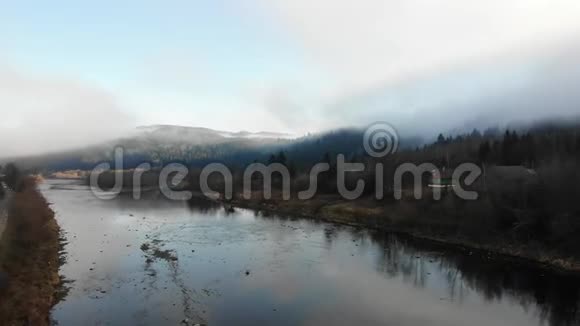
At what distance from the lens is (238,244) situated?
33.3 metres

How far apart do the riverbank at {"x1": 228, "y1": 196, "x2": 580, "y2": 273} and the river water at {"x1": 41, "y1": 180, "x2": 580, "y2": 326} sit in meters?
2.25

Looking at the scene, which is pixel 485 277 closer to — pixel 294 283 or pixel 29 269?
pixel 294 283

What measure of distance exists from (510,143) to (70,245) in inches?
2600

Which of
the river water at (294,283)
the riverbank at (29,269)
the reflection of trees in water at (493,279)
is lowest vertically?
the reflection of trees in water at (493,279)

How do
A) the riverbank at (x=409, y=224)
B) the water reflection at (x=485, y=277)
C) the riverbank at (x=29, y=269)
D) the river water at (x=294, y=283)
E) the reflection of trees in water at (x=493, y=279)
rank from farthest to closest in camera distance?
the riverbank at (x=409, y=224) < the water reflection at (x=485, y=277) < the reflection of trees in water at (x=493, y=279) < the river water at (x=294, y=283) < the riverbank at (x=29, y=269)

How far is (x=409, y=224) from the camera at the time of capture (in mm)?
41750

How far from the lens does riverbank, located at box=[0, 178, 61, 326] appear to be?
709 inches

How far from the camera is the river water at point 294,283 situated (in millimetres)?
18172

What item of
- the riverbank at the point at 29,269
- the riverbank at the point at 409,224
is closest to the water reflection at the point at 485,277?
the riverbank at the point at 409,224

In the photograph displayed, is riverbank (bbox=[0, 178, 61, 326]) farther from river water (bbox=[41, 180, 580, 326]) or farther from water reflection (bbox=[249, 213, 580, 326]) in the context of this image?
water reflection (bbox=[249, 213, 580, 326])

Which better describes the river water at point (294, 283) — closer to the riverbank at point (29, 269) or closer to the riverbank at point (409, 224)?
the riverbank at point (29, 269)

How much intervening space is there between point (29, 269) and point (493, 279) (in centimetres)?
2828

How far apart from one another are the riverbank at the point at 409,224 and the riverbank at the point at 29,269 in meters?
28.5

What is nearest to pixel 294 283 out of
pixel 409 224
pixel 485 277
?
pixel 485 277
